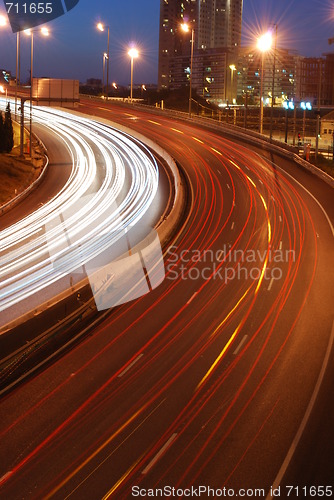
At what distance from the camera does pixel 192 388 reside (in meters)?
14.2

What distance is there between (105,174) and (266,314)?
80.8ft

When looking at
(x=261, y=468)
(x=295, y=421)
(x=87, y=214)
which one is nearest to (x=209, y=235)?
(x=87, y=214)

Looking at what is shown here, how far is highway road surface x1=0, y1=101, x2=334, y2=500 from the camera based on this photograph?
35.3 feet

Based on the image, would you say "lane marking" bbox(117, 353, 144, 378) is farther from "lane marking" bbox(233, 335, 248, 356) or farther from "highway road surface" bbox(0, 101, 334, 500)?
"lane marking" bbox(233, 335, 248, 356)

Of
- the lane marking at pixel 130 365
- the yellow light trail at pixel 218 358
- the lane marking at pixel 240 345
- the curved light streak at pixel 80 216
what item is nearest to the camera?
the yellow light trail at pixel 218 358

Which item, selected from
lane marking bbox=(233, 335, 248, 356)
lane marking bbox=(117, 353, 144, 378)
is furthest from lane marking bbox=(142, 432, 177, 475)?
lane marking bbox=(233, 335, 248, 356)

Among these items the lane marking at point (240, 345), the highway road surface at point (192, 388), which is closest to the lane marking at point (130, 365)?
the highway road surface at point (192, 388)

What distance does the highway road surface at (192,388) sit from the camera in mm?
10766

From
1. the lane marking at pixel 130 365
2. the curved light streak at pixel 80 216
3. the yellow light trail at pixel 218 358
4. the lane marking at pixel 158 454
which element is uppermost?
the curved light streak at pixel 80 216

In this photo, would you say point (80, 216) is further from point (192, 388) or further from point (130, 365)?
point (192, 388)

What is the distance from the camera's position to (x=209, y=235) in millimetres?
29312

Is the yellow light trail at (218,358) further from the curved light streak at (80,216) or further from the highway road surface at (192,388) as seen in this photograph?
the curved light streak at (80,216)

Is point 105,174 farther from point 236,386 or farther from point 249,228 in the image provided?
point 236,386

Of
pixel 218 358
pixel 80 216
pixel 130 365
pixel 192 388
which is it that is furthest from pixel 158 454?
pixel 80 216
